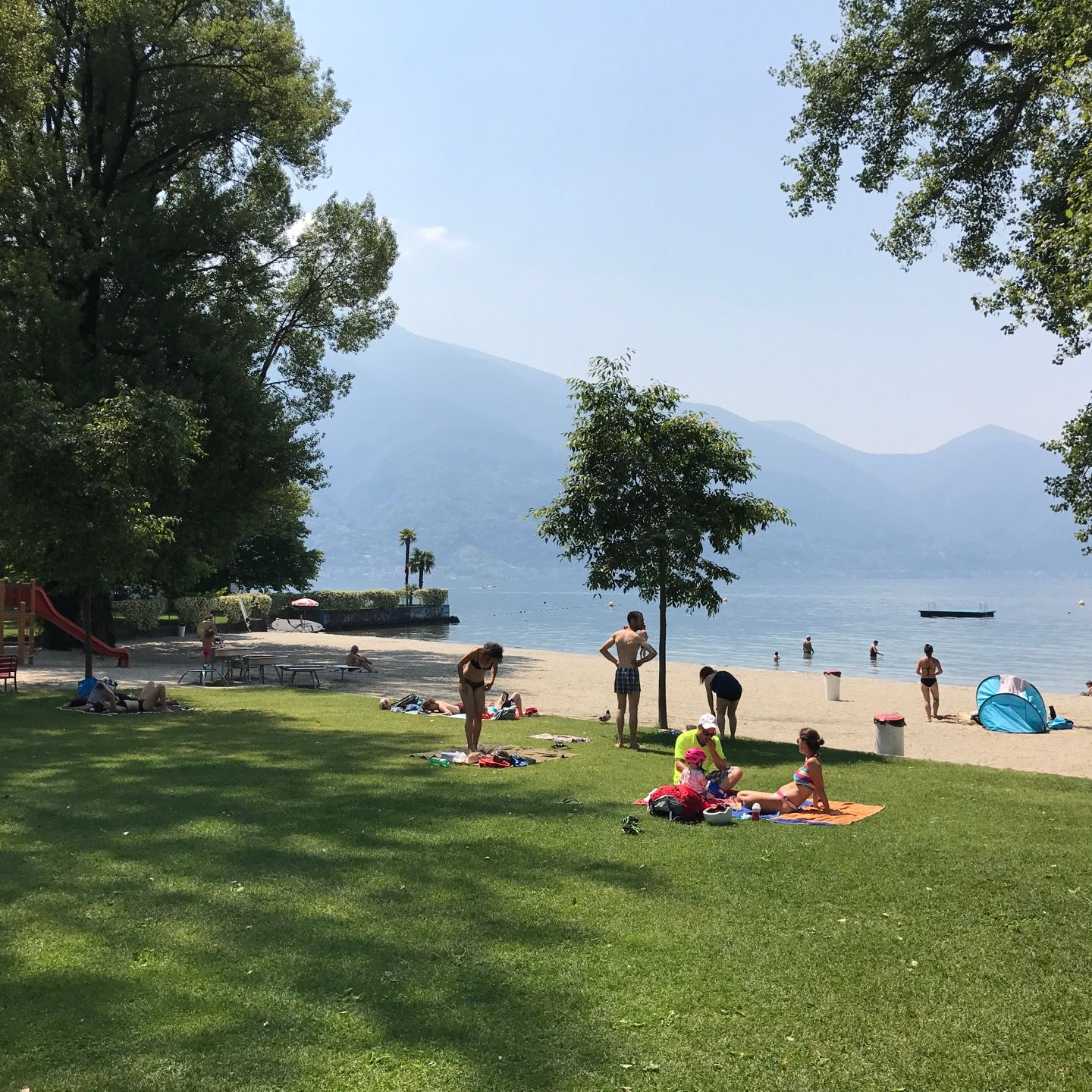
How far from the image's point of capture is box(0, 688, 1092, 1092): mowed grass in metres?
4.58

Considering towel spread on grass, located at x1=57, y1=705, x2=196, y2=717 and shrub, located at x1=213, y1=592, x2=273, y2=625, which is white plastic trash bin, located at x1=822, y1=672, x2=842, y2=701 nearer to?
towel spread on grass, located at x1=57, y1=705, x2=196, y2=717

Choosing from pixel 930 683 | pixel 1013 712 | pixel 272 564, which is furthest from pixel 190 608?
pixel 1013 712

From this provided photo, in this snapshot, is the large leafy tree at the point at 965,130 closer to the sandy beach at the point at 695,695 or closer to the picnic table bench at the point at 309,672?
the sandy beach at the point at 695,695

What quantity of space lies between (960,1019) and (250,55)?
103 ft

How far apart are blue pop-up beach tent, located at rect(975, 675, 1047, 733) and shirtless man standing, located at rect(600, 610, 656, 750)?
35.1ft

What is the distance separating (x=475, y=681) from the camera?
13.0m

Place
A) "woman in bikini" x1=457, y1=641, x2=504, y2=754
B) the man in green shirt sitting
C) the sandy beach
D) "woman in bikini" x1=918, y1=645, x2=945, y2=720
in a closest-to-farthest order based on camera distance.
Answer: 1. the man in green shirt sitting
2. "woman in bikini" x1=457, y1=641, x2=504, y2=754
3. the sandy beach
4. "woman in bikini" x1=918, y1=645, x2=945, y2=720

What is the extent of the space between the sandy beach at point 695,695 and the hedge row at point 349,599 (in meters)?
24.3

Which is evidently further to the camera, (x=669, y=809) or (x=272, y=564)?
(x=272, y=564)

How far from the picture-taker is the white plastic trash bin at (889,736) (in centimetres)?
1628

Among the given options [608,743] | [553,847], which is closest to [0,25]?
[608,743]

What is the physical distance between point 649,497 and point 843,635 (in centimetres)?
8101

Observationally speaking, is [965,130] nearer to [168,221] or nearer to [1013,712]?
[1013,712]

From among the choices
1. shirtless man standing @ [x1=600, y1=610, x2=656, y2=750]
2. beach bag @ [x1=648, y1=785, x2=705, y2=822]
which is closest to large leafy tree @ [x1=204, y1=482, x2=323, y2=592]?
shirtless man standing @ [x1=600, y1=610, x2=656, y2=750]
